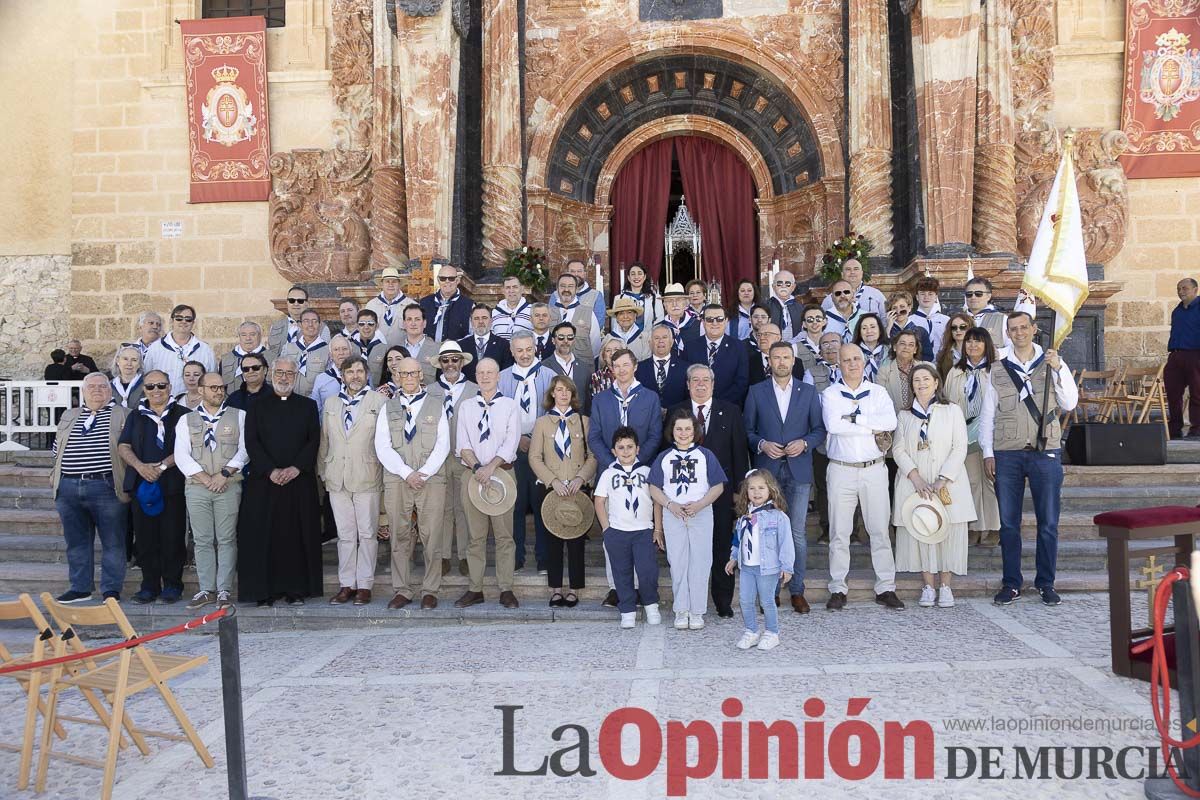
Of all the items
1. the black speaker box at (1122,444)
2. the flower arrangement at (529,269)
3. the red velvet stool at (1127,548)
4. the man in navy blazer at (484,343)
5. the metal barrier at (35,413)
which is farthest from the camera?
the flower arrangement at (529,269)

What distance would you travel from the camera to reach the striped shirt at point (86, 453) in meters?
6.74

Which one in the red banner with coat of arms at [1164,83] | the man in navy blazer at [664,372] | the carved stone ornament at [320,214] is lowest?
the man in navy blazer at [664,372]

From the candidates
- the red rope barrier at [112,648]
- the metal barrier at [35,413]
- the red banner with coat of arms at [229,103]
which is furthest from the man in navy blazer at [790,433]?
the red banner with coat of arms at [229,103]

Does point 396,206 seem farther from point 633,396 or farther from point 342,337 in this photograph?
point 633,396

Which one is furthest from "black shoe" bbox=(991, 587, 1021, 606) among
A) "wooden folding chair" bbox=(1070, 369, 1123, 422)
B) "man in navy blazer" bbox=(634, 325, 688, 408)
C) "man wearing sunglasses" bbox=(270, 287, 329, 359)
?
"man wearing sunglasses" bbox=(270, 287, 329, 359)

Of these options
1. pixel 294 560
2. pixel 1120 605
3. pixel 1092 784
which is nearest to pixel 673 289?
pixel 294 560

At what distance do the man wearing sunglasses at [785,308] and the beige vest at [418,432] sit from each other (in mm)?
3176

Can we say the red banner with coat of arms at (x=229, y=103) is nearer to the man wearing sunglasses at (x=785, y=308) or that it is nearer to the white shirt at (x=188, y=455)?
the white shirt at (x=188, y=455)

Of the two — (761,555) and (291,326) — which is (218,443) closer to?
(291,326)

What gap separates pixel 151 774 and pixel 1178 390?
9.90m

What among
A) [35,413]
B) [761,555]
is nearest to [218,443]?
[761,555]

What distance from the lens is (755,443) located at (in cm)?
648

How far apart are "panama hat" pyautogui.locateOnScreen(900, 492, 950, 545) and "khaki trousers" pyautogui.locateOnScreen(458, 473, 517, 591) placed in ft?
9.14

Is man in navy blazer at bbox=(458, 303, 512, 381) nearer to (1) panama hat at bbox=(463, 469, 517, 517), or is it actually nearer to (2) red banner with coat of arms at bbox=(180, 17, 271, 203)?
(1) panama hat at bbox=(463, 469, 517, 517)
